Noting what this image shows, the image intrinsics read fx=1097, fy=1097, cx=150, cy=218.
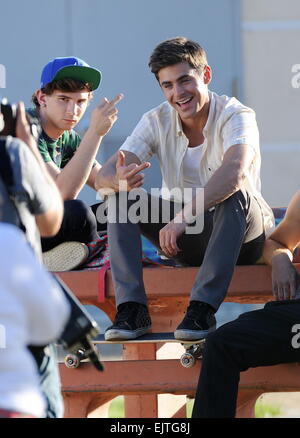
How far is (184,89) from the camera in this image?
4320 mm

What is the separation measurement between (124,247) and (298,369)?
2.57 feet

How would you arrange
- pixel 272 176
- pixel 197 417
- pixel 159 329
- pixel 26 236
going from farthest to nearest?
pixel 272 176
pixel 159 329
pixel 197 417
pixel 26 236

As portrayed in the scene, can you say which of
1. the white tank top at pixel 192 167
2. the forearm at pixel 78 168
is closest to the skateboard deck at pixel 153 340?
the forearm at pixel 78 168

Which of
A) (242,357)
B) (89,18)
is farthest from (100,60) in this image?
(242,357)

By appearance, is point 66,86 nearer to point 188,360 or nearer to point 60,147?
point 60,147

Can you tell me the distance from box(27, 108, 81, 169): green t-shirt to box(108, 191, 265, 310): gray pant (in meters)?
0.40

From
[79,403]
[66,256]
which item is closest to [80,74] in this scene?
[66,256]

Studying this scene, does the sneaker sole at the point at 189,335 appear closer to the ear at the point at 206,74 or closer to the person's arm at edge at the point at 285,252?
the person's arm at edge at the point at 285,252

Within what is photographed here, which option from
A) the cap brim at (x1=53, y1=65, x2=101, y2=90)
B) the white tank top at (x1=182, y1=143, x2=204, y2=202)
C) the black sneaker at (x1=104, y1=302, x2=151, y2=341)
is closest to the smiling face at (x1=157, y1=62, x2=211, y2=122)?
the white tank top at (x1=182, y1=143, x2=204, y2=202)

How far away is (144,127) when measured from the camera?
446 cm

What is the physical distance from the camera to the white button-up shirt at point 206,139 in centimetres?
431

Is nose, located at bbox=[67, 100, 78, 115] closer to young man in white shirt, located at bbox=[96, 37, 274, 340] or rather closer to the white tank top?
young man in white shirt, located at bbox=[96, 37, 274, 340]

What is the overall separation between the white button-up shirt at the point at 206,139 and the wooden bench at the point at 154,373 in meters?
0.31
